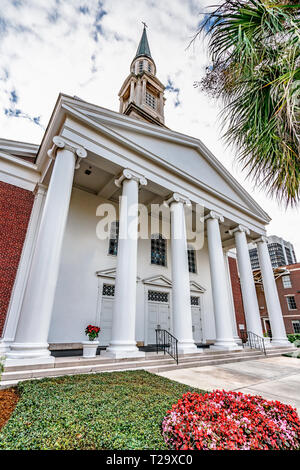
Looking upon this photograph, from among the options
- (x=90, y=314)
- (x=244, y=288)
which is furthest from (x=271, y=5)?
(x=244, y=288)

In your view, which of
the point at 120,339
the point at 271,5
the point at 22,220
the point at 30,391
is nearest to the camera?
the point at 271,5

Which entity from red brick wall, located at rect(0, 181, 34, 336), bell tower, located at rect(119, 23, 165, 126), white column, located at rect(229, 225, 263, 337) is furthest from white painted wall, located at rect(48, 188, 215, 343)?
bell tower, located at rect(119, 23, 165, 126)

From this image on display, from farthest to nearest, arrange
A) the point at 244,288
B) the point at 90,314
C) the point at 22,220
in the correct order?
the point at 244,288, the point at 90,314, the point at 22,220

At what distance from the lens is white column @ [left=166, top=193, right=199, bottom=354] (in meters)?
→ 8.95

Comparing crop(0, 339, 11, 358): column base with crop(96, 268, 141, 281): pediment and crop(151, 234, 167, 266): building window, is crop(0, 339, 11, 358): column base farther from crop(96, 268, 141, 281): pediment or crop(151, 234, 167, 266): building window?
crop(151, 234, 167, 266): building window

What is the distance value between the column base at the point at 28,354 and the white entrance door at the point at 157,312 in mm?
7567

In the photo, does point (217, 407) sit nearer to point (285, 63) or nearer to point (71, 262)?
point (285, 63)

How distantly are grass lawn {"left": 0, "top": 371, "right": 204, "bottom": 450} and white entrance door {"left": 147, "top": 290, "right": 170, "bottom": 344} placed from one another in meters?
7.94

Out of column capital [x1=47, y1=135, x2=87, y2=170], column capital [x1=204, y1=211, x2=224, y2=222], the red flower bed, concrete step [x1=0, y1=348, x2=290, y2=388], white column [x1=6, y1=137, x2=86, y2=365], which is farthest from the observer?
column capital [x1=204, y1=211, x2=224, y2=222]

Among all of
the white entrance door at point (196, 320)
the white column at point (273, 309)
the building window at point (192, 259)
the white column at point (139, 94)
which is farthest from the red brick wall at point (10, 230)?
the white column at point (139, 94)

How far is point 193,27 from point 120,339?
766 cm

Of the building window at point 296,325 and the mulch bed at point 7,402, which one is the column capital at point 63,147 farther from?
the building window at point 296,325

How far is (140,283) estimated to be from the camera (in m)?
13.1

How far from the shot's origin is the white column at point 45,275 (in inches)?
226
